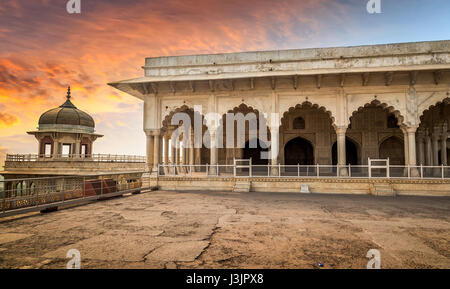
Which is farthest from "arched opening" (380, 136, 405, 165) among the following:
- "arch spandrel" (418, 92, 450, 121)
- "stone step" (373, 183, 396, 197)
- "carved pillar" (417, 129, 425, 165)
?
"stone step" (373, 183, 396, 197)

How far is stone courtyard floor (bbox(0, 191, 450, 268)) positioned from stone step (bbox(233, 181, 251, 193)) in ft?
13.4

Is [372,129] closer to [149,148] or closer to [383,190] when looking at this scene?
[383,190]

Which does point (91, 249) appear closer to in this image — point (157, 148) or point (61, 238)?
point (61, 238)

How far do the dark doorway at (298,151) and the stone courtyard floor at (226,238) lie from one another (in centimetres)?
1125

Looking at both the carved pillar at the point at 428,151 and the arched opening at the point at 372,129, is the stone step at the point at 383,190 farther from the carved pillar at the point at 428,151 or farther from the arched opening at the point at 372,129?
the carved pillar at the point at 428,151

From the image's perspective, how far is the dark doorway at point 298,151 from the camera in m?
17.4

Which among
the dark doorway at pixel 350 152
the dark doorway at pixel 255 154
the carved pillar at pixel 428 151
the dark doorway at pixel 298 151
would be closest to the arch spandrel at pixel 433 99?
the carved pillar at pixel 428 151

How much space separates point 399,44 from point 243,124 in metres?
9.09

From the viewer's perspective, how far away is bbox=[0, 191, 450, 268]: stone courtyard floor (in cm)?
294

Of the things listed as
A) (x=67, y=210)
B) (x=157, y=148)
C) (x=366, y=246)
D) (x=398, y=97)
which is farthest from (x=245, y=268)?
(x=398, y=97)

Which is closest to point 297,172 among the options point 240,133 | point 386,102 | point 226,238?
point 240,133

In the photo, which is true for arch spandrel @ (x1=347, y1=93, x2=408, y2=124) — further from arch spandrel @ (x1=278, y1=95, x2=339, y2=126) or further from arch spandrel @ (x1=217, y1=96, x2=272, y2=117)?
arch spandrel @ (x1=217, y1=96, x2=272, y2=117)

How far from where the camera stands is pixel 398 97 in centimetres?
1106

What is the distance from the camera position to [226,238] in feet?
12.5
